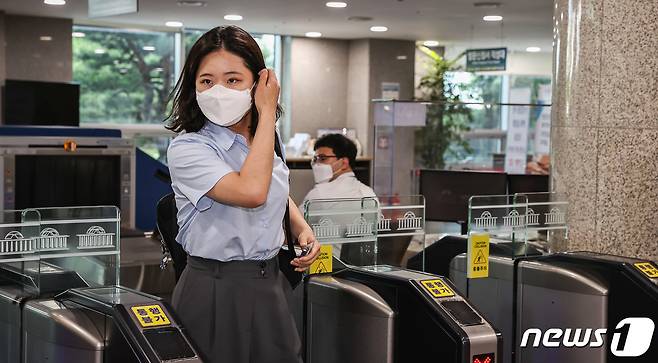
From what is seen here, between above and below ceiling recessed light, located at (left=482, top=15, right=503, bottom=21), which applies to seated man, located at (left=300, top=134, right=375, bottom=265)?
below

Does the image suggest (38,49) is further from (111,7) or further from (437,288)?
(437,288)

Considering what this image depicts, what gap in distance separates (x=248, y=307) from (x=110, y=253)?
21.1 inches

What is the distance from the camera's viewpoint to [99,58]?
12.1 metres

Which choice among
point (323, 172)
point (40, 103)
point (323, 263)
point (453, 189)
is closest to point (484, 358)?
point (323, 263)

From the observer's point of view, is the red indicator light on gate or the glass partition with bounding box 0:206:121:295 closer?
the glass partition with bounding box 0:206:121:295

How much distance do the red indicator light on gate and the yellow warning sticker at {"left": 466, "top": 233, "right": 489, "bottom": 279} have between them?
661 mm

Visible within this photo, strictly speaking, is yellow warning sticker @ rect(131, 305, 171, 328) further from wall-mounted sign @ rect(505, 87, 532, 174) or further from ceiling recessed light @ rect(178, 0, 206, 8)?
wall-mounted sign @ rect(505, 87, 532, 174)

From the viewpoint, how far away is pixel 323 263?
10.2ft

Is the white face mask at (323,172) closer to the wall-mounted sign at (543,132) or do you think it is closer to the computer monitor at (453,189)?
the computer monitor at (453,189)

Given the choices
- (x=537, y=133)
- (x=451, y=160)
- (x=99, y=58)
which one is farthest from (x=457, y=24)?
(x=99, y=58)

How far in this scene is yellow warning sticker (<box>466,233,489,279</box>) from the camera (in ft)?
11.2

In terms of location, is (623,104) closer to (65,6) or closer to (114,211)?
(114,211)

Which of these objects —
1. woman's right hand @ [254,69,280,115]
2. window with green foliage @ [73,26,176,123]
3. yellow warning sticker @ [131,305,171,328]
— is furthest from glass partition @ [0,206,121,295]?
Answer: window with green foliage @ [73,26,176,123]

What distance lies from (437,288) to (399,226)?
0.40 m
